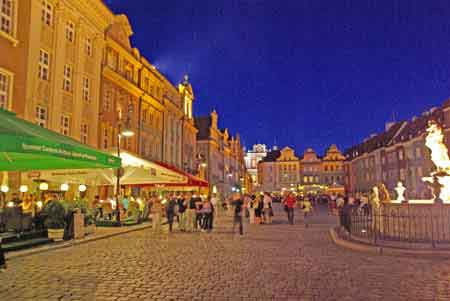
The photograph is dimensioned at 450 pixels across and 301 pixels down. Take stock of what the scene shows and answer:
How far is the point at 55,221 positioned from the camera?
566 inches

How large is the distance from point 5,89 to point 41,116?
3063 millimetres

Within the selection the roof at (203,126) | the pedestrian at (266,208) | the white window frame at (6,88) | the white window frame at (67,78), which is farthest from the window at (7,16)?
the roof at (203,126)

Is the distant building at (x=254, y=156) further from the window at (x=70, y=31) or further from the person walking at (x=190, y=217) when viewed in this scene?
the person walking at (x=190, y=217)

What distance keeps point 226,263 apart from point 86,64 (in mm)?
20557

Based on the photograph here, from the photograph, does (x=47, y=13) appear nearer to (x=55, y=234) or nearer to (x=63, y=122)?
(x=63, y=122)

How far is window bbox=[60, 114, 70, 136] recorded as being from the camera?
23.5 meters

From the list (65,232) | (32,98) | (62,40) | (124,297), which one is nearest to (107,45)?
(62,40)

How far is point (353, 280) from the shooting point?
323 inches

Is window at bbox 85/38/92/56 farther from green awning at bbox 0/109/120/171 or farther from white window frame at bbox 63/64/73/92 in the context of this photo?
green awning at bbox 0/109/120/171

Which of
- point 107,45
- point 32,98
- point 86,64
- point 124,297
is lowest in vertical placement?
point 124,297

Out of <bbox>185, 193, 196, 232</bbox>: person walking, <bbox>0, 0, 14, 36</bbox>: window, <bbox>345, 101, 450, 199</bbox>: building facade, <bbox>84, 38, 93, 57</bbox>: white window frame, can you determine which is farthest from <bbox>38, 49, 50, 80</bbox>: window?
<bbox>345, 101, 450, 199</bbox>: building facade

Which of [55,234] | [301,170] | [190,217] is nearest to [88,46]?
[190,217]

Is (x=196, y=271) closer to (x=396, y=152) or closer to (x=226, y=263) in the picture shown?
(x=226, y=263)

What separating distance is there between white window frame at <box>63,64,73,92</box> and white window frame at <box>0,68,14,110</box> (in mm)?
4750
